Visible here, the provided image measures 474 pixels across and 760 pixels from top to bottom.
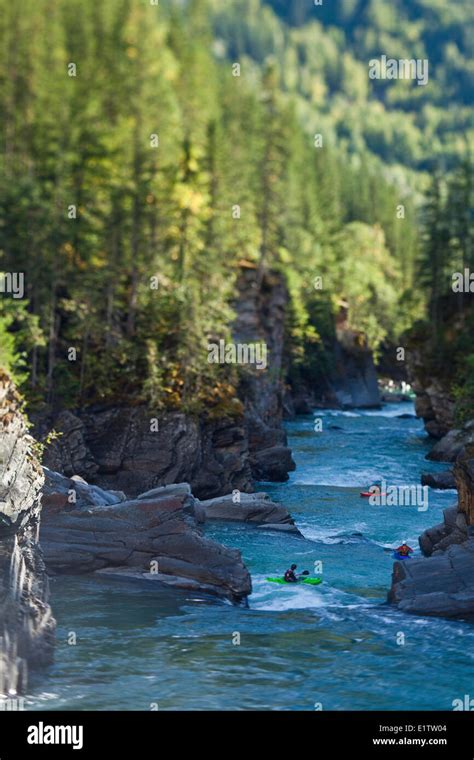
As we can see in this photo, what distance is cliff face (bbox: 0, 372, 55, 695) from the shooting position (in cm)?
2181

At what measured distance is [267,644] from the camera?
24812 mm

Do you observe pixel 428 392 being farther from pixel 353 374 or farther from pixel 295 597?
pixel 295 597

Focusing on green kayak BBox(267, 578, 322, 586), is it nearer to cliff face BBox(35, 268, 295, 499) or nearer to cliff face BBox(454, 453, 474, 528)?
cliff face BBox(454, 453, 474, 528)

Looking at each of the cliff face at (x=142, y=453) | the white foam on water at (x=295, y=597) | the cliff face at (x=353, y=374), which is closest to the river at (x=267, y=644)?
the white foam on water at (x=295, y=597)

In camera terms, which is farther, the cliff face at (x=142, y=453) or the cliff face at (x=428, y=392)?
the cliff face at (x=428, y=392)

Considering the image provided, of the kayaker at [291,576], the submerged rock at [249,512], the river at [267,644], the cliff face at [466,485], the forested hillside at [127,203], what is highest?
the forested hillside at [127,203]

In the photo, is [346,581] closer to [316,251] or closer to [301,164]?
[316,251]

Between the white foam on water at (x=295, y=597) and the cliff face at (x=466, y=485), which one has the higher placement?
the cliff face at (x=466, y=485)

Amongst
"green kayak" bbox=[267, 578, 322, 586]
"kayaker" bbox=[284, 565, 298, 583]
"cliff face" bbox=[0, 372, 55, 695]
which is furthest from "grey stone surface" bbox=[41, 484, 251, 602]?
"cliff face" bbox=[0, 372, 55, 695]

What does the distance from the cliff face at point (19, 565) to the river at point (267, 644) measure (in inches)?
23.3

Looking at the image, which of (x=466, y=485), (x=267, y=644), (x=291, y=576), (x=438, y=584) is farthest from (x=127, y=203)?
(x=267, y=644)

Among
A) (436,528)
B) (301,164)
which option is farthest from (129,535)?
(301,164)

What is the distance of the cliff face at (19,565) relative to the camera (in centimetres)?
2181

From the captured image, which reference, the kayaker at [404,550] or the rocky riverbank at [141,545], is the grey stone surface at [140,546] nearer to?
the rocky riverbank at [141,545]
